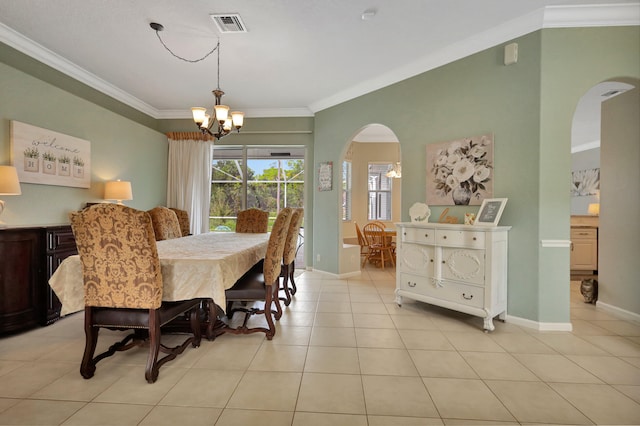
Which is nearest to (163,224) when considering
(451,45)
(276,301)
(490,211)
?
(276,301)

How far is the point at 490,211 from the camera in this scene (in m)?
2.84

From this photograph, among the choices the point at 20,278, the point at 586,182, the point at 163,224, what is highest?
the point at 586,182

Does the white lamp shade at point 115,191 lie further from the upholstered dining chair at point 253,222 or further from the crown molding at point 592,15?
the crown molding at point 592,15

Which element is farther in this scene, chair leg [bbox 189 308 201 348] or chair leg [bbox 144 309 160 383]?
chair leg [bbox 189 308 201 348]

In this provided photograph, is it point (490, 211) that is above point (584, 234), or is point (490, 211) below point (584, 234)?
above

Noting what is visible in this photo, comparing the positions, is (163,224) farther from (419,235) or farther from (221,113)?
(419,235)

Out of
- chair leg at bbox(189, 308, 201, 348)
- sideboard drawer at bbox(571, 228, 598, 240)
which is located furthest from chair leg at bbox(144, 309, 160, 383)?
sideboard drawer at bbox(571, 228, 598, 240)

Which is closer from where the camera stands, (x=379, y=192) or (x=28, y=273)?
(x=28, y=273)

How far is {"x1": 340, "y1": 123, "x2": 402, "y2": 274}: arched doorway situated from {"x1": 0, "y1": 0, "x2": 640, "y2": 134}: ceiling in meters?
2.63

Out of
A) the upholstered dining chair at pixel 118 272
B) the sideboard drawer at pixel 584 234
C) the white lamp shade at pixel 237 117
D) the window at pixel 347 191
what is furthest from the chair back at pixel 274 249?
the sideboard drawer at pixel 584 234

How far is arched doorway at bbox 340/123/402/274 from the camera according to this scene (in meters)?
6.84

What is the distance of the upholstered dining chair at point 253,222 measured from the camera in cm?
436

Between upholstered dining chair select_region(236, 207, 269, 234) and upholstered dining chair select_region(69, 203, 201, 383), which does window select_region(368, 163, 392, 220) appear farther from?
upholstered dining chair select_region(69, 203, 201, 383)

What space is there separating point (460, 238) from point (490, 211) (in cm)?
42
